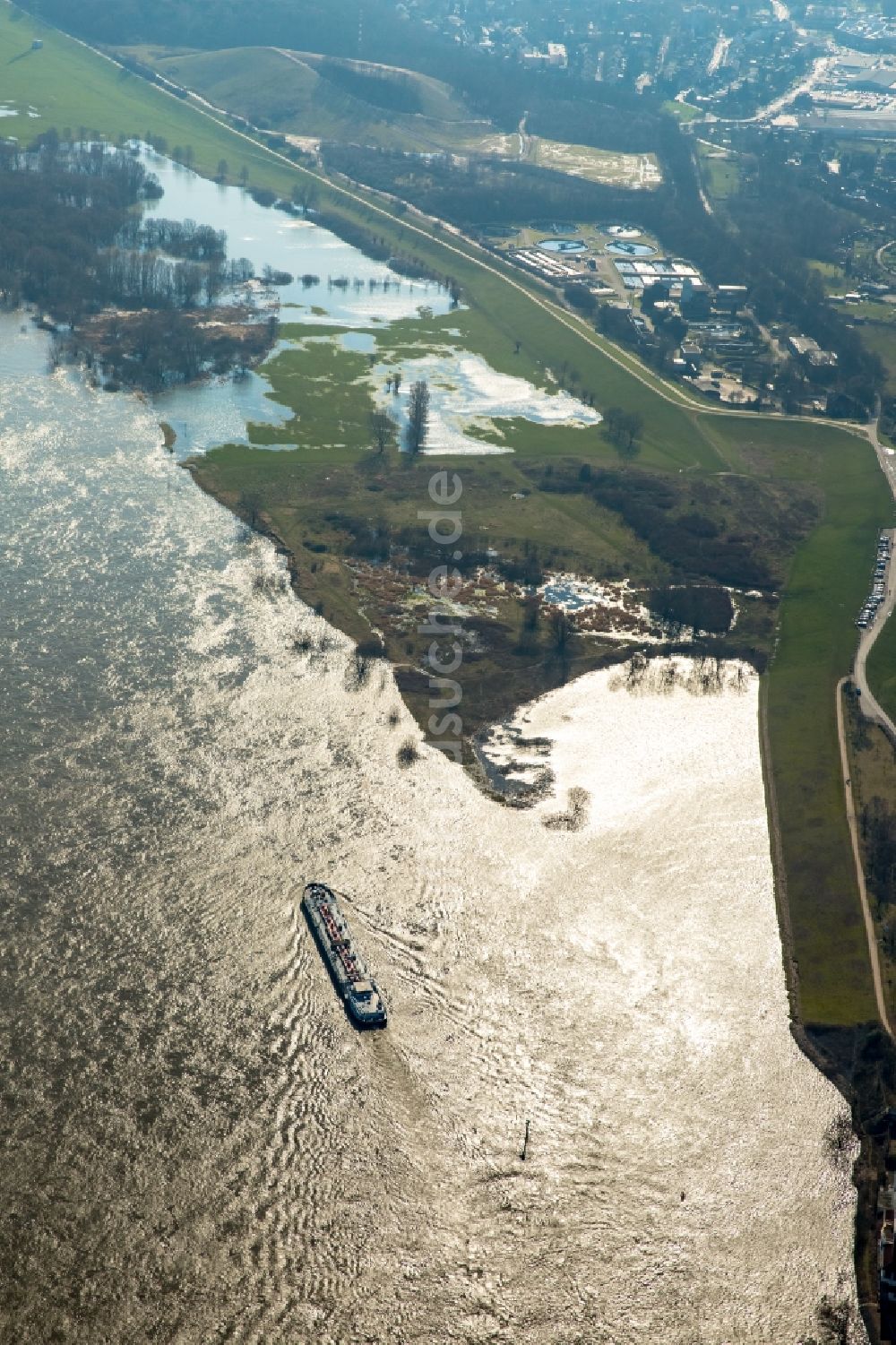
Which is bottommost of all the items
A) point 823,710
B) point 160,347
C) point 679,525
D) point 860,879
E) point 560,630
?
point 560,630

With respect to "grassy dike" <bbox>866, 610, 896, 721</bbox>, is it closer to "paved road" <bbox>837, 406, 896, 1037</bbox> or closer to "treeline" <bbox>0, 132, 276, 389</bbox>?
"paved road" <bbox>837, 406, 896, 1037</bbox>

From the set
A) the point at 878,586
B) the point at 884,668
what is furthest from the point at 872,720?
the point at 878,586

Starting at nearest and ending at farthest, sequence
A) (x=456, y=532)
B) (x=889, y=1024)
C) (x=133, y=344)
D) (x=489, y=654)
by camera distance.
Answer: (x=889, y=1024) → (x=489, y=654) → (x=456, y=532) → (x=133, y=344)

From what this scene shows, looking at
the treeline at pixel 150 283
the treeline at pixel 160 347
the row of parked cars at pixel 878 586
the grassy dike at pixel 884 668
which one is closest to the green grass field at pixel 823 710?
the row of parked cars at pixel 878 586

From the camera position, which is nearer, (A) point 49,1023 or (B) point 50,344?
(A) point 49,1023

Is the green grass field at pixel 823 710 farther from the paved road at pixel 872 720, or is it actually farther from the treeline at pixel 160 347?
the treeline at pixel 160 347

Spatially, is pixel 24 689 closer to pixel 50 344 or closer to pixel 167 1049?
pixel 167 1049

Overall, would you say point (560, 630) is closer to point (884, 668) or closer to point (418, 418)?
Answer: point (884, 668)

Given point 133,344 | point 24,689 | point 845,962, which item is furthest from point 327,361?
point 845,962
